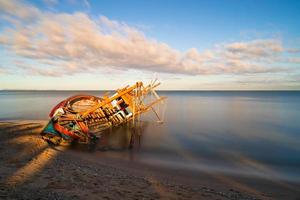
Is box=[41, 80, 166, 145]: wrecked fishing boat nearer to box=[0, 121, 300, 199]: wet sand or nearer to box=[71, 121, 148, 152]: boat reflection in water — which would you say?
box=[71, 121, 148, 152]: boat reflection in water

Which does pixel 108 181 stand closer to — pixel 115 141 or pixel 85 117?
pixel 85 117

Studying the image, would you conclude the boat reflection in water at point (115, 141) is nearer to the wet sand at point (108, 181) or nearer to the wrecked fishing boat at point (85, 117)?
the wrecked fishing boat at point (85, 117)

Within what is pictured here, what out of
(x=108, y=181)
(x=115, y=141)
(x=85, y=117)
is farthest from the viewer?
(x=115, y=141)

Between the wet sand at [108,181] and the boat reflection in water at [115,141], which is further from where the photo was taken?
the boat reflection in water at [115,141]

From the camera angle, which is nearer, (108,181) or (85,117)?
(108,181)

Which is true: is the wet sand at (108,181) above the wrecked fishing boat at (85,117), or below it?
below

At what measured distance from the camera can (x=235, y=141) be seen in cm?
1825

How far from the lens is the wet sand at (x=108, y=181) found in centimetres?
698

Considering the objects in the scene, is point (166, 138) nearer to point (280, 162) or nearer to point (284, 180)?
point (280, 162)

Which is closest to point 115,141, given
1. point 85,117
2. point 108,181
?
point 85,117

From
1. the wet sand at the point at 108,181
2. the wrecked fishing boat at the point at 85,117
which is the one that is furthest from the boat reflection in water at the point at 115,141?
the wet sand at the point at 108,181

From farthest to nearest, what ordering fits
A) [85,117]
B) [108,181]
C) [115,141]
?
[115,141] → [85,117] → [108,181]

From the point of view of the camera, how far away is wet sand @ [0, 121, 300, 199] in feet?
22.9

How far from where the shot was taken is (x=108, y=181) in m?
8.16
